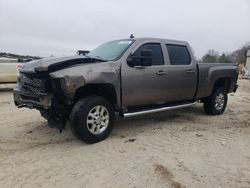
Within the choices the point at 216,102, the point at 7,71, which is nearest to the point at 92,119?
the point at 216,102

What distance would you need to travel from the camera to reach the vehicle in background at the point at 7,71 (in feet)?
44.5

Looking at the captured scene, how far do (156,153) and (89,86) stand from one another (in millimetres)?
1657

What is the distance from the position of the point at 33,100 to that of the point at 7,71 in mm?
8239

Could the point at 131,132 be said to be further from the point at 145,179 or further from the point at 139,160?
the point at 145,179

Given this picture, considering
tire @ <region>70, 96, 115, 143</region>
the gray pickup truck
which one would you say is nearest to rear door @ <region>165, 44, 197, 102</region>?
the gray pickup truck

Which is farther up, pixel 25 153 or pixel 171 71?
pixel 171 71

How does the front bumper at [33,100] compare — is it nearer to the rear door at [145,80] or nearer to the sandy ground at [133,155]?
the sandy ground at [133,155]

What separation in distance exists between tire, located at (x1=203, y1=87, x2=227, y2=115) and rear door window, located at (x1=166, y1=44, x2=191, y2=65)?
1421mm

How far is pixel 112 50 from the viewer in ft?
23.2

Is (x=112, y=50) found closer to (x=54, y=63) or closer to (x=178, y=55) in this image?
(x=54, y=63)

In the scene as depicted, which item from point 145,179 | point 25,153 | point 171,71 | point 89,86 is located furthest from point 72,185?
point 171,71

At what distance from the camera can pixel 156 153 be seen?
562 cm

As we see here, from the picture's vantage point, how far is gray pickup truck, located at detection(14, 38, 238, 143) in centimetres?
A: 577

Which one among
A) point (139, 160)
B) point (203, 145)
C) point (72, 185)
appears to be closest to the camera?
point (72, 185)
